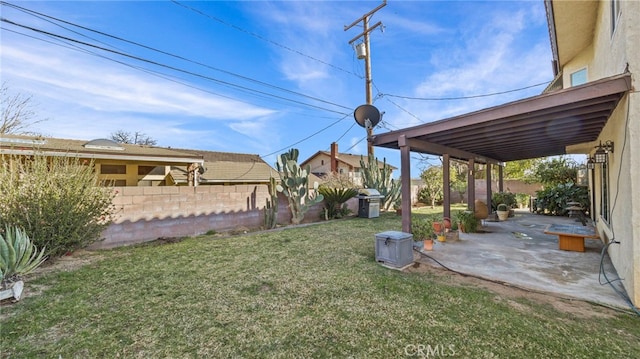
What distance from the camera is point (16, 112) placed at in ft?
39.6

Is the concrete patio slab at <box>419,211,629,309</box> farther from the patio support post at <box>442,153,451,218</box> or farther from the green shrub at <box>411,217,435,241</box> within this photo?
the patio support post at <box>442,153,451,218</box>

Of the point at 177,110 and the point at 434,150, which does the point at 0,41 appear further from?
the point at 434,150

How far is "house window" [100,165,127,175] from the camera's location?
39.1 feet

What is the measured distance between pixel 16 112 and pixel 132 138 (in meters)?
16.6

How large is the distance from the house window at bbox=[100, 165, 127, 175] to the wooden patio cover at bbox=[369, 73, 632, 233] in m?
12.5

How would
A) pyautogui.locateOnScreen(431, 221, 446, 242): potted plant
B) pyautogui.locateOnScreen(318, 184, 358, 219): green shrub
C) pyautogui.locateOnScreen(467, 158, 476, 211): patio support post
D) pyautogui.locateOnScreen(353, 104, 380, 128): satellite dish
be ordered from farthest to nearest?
pyautogui.locateOnScreen(318, 184, 358, 219): green shrub
pyautogui.locateOnScreen(467, 158, 476, 211): patio support post
pyautogui.locateOnScreen(431, 221, 446, 242): potted plant
pyautogui.locateOnScreen(353, 104, 380, 128): satellite dish

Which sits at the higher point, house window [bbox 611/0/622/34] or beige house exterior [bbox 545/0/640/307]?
house window [bbox 611/0/622/34]

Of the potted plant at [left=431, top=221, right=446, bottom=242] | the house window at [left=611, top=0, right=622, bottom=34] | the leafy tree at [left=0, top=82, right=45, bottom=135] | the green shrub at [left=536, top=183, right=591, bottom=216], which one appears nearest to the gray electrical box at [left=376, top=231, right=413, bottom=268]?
the potted plant at [left=431, top=221, right=446, bottom=242]

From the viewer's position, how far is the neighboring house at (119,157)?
8562 mm

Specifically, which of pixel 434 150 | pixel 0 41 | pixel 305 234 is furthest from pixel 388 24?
pixel 0 41

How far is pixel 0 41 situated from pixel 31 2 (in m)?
1.23

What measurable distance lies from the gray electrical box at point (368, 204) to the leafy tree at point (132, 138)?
2575cm

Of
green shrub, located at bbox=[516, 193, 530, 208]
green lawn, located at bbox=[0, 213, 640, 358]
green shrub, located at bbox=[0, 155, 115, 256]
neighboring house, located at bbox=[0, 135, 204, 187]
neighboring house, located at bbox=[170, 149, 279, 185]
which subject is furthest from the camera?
neighboring house, located at bbox=[170, 149, 279, 185]

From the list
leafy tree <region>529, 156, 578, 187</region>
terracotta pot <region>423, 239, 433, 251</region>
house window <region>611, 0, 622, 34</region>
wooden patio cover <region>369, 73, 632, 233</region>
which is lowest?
terracotta pot <region>423, 239, 433, 251</region>
